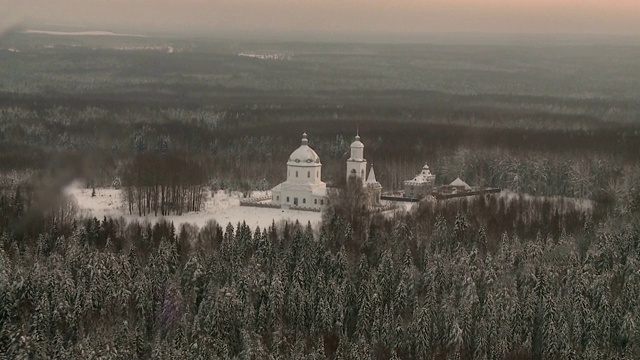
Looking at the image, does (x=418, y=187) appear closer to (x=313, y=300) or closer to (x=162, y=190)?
(x=162, y=190)

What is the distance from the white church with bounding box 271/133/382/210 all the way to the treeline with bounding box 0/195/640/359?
1326 centimetres

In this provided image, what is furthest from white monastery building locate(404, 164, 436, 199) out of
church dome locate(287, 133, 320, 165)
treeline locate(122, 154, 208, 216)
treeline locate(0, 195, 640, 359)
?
treeline locate(0, 195, 640, 359)

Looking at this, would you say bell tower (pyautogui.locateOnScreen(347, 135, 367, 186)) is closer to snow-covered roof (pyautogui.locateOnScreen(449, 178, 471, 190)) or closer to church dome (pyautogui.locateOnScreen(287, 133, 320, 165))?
church dome (pyautogui.locateOnScreen(287, 133, 320, 165))

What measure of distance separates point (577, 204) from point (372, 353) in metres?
26.8

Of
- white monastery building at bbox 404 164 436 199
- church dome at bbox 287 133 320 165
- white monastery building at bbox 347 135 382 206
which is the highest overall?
church dome at bbox 287 133 320 165

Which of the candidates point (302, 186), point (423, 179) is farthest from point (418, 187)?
point (302, 186)

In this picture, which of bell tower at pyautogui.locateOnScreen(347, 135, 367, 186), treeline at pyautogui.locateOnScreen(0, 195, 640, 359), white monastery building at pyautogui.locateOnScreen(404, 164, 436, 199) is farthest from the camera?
white monastery building at pyautogui.locateOnScreen(404, 164, 436, 199)

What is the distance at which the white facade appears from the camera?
61000 mm

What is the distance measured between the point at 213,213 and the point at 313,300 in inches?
760

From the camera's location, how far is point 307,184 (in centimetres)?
6141

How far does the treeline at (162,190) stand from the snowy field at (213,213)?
2.22 feet

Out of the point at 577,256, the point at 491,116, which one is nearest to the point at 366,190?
the point at 577,256

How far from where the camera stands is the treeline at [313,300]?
3897 cm

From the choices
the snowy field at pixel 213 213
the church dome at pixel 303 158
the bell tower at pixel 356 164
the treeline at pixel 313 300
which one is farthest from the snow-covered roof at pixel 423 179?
the treeline at pixel 313 300
